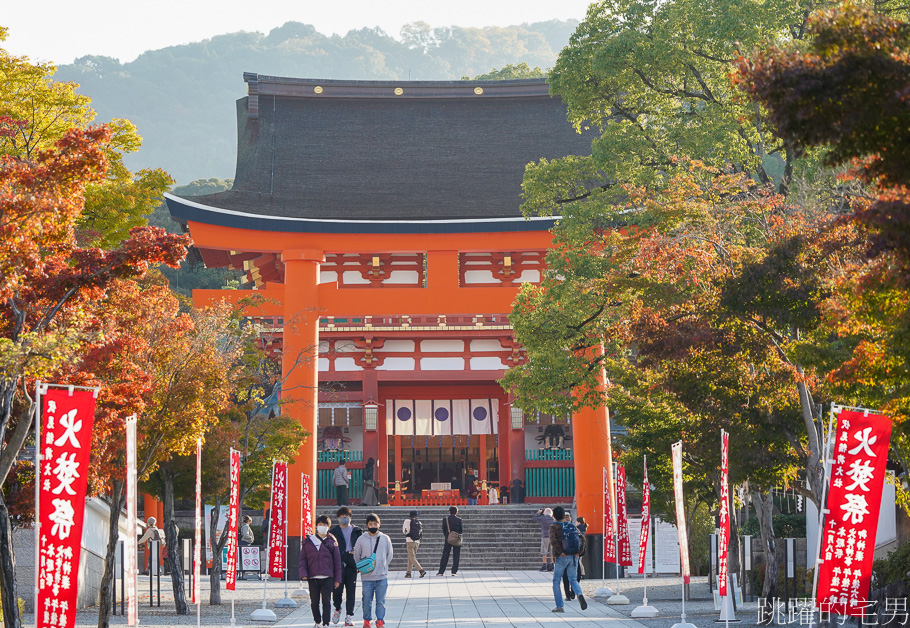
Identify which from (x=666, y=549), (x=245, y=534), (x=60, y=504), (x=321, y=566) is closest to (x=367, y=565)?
(x=321, y=566)

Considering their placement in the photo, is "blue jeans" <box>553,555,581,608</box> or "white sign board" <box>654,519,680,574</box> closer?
"blue jeans" <box>553,555,581,608</box>

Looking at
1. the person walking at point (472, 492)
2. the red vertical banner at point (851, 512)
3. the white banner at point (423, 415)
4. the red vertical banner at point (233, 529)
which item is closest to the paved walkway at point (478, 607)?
the red vertical banner at point (233, 529)

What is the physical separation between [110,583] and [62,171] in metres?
5.01

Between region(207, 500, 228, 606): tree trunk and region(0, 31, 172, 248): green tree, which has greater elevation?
region(0, 31, 172, 248): green tree

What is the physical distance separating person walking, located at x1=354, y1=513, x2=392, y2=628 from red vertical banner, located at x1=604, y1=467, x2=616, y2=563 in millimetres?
7755

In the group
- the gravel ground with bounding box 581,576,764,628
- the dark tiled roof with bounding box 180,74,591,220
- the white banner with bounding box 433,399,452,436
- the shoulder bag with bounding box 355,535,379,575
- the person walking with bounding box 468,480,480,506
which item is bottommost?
the gravel ground with bounding box 581,576,764,628

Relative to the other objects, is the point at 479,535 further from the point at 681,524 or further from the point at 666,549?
the point at 681,524

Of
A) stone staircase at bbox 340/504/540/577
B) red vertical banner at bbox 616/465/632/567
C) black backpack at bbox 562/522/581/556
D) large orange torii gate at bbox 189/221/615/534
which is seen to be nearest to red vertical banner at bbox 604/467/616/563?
red vertical banner at bbox 616/465/632/567

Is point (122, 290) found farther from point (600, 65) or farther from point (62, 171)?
point (600, 65)

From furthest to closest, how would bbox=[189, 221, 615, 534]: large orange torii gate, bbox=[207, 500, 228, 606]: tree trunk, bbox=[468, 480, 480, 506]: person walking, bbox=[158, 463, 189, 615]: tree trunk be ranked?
bbox=[468, 480, 480, 506]: person walking, bbox=[189, 221, 615, 534]: large orange torii gate, bbox=[207, 500, 228, 606]: tree trunk, bbox=[158, 463, 189, 615]: tree trunk

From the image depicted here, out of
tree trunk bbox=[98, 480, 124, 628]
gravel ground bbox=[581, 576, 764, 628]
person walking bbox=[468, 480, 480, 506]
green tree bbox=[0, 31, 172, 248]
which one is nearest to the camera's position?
tree trunk bbox=[98, 480, 124, 628]

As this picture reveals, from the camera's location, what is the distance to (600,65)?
16.7 meters

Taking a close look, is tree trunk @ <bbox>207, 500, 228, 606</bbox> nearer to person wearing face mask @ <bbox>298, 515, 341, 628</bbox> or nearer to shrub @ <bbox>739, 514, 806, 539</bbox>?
person wearing face mask @ <bbox>298, 515, 341, 628</bbox>

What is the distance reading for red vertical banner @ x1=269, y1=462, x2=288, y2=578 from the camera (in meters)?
16.9
